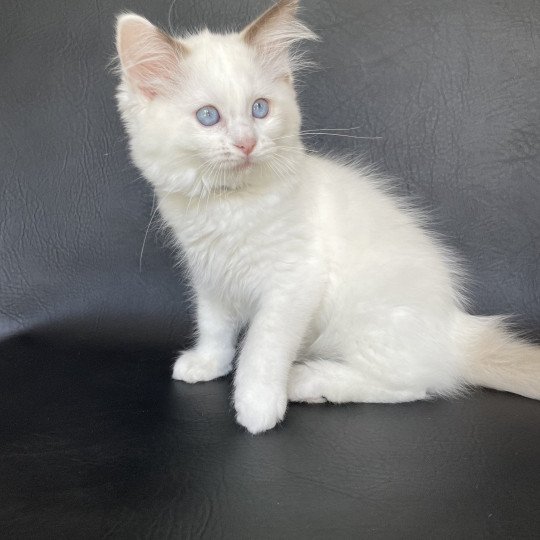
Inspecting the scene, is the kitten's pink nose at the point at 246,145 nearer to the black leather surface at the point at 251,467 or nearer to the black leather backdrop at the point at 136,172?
the black leather surface at the point at 251,467

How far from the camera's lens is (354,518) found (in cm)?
128

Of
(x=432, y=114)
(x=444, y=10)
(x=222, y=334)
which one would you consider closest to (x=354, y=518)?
(x=222, y=334)

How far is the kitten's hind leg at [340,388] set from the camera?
1.75 m

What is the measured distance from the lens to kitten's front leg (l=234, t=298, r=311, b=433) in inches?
63.5

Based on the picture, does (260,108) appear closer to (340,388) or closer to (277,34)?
(277,34)

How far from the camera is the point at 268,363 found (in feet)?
5.40

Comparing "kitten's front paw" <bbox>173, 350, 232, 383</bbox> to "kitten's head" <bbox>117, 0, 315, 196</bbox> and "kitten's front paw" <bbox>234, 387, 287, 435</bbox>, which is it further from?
"kitten's head" <bbox>117, 0, 315, 196</bbox>

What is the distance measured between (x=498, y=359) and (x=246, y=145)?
880mm

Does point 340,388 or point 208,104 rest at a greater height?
point 208,104

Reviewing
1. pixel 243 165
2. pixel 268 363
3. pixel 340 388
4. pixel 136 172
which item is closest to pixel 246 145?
pixel 243 165

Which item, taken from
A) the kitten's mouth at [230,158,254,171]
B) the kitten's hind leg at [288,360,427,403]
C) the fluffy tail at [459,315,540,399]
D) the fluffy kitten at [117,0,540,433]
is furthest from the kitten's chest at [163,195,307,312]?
the fluffy tail at [459,315,540,399]

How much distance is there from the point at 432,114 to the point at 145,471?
1.60 metres

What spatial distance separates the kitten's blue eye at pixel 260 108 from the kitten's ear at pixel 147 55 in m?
0.20

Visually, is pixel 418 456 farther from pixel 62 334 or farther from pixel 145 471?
pixel 62 334
